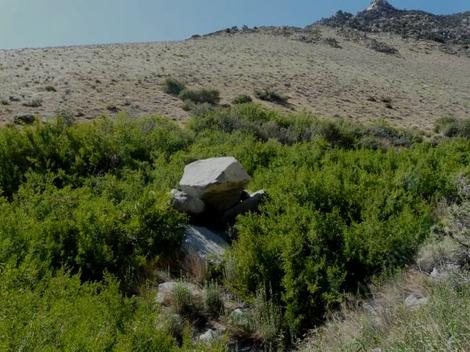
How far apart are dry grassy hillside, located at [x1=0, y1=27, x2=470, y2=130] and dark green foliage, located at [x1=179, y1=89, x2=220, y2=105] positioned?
0.54 meters

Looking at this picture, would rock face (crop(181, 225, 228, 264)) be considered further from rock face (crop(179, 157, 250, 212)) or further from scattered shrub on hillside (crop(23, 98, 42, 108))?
scattered shrub on hillside (crop(23, 98, 42, 108))

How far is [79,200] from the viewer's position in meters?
7.12

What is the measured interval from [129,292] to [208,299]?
99 centimetres

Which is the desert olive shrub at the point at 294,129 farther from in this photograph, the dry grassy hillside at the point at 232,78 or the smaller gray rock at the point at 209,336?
the smaller gray rock at the point at 209,336

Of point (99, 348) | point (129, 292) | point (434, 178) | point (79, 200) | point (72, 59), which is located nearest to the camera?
point (99, 348)

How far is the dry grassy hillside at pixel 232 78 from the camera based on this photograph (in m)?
18.1

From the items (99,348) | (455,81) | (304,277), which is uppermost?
(99,348)

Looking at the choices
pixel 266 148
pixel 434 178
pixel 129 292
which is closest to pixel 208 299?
pixel 129 292

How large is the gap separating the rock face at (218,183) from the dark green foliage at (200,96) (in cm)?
1185

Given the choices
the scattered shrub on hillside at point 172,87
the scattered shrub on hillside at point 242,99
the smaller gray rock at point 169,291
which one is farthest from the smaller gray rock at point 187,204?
the scattered shrub on hillside at point 172,87

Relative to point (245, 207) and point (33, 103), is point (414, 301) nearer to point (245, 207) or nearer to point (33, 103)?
point (245, 207)

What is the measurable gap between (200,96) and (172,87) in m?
1.84

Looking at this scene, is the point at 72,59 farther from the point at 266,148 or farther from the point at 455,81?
the point at 455,81

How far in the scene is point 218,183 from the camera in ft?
24.2
